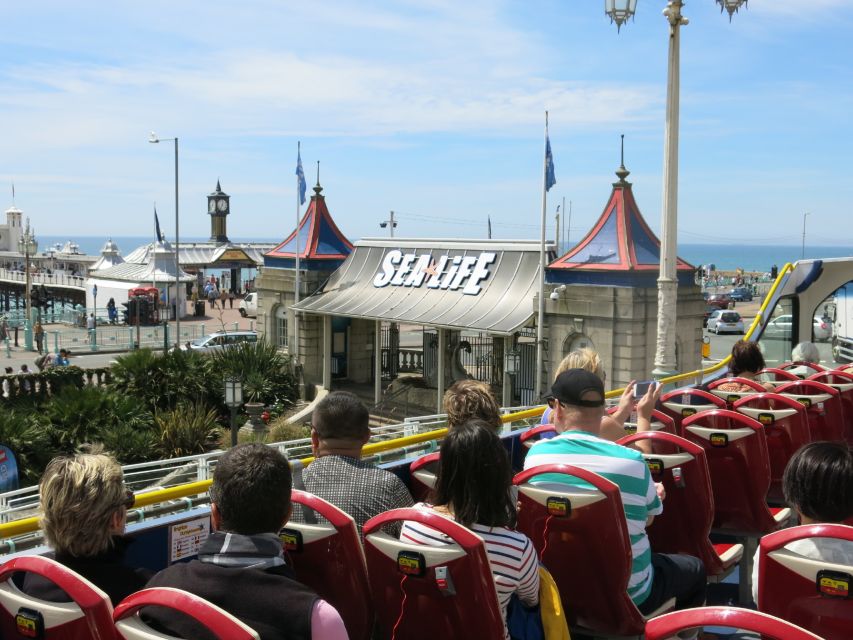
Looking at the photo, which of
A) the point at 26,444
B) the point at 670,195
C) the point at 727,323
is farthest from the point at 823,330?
the point at 727,323

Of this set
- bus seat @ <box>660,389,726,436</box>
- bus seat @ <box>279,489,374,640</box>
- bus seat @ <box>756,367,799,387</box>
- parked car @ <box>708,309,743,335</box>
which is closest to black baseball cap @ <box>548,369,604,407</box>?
bus seat @ <box>279,489,374,640</box>

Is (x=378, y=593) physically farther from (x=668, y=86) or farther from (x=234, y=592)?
(x=668, y=86)

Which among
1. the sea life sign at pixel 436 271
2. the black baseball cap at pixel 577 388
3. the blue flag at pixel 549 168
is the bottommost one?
the black baseball cap at pixel 577 388

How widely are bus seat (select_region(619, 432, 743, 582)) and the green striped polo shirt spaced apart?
48cm

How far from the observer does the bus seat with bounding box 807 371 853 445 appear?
7328mm

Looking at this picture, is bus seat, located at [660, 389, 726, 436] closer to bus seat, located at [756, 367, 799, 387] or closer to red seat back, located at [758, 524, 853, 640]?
bus seat, located at [756, 367, 799, 387]

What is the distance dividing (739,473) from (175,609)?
3541mm

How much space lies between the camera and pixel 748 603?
4957 mm

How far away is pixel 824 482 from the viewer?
328cm

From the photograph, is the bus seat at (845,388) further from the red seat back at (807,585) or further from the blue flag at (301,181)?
the blue flag at (301,181)

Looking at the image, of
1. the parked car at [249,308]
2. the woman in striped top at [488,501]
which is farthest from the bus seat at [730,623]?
the parked car at [249,308]

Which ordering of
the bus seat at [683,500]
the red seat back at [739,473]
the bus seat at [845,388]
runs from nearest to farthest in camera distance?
the bus seat at [683,500], the red seat back at [739,473], the bus seat at [845,388]

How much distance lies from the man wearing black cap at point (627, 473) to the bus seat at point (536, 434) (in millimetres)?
889

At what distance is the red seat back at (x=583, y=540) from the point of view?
143 inches
